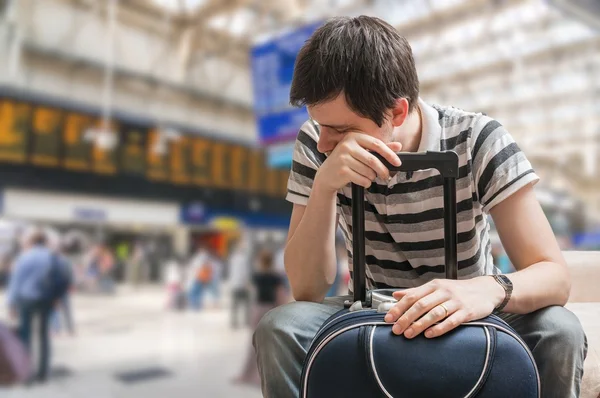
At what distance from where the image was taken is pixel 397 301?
0.69m

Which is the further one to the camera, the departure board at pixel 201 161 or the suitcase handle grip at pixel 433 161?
the departure board at pixel 201 161

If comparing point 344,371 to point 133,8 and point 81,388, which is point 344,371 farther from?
point 133,8

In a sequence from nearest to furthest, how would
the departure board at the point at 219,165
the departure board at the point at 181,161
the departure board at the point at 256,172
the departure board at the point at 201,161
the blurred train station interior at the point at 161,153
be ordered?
the blurred train station interior at the point at 161,153 < the departure board at the point at 181,161 < the departure board at the point at 201,161 < the departure board at the point at 219,165 < the departure board at the point at 256,172

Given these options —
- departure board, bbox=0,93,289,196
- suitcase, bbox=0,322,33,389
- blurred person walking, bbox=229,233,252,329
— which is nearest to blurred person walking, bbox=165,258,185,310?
blurred person walking, bbox=229,233,252,329

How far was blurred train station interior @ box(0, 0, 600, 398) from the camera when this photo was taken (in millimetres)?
5133

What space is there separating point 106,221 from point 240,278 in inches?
68.0

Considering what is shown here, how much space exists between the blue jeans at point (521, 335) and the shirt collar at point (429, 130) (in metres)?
0.31

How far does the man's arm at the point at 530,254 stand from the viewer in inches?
29.3

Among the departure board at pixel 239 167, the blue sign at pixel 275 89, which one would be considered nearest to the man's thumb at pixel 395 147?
the blue sign at pixel 275 89

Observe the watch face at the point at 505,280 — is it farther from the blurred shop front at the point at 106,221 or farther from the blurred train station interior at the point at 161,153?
the blurred shop front at the point at 106,221

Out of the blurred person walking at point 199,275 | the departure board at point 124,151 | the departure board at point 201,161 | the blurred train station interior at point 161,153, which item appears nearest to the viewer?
the blurred train station interior at point 161,153

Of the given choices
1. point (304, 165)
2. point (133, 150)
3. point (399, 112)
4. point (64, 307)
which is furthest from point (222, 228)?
point (399, 112)

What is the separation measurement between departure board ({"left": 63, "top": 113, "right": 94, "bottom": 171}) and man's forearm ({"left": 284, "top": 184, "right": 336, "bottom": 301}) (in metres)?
5.33

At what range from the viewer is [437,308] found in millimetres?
638
